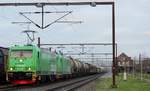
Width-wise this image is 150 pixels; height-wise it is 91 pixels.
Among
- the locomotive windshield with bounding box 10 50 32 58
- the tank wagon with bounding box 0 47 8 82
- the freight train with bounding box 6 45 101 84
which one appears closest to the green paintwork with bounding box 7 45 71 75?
the freight train with bounding box 6 45 101 84

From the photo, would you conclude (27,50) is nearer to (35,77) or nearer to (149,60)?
(35,77)

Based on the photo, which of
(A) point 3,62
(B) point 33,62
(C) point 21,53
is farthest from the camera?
(A) point 3,62

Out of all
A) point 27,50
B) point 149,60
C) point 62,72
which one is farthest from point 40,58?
point 149,60

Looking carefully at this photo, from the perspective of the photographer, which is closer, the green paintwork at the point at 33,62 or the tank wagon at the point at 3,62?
the green paintwork at the point at 33,62

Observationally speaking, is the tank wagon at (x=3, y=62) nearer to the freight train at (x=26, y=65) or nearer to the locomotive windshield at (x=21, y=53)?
the freight train at (x=26, y=65)

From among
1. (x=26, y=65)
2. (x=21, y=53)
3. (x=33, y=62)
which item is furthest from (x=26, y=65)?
(x=21, y=53)

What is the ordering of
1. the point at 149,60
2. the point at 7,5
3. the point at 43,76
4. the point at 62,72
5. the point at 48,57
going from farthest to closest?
the point at 149,60, the point at 62,72, the point at 48,57, the point at 43,76, the point at 7,5

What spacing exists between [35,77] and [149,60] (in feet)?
238

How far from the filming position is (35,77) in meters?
39.0

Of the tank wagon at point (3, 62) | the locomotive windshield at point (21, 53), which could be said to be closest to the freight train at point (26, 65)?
the locomotive windshield at point (21, 53)

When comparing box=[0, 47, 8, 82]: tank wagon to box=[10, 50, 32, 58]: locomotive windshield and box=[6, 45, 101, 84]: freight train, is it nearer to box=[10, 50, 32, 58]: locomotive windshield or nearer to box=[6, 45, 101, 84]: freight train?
box=[6, 45, 101, 84]: freight train

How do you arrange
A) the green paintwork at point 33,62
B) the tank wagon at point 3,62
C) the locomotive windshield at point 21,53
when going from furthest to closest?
the tank wagon at point 3,62
the locomotive windshield at point 21,53
the green paintwork at point 33,62

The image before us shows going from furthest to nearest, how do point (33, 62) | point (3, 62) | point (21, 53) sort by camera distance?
1. point (3, 62)
2. point (21, 53)
3. point (33, 62)

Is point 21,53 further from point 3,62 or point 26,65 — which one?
point 3,62
